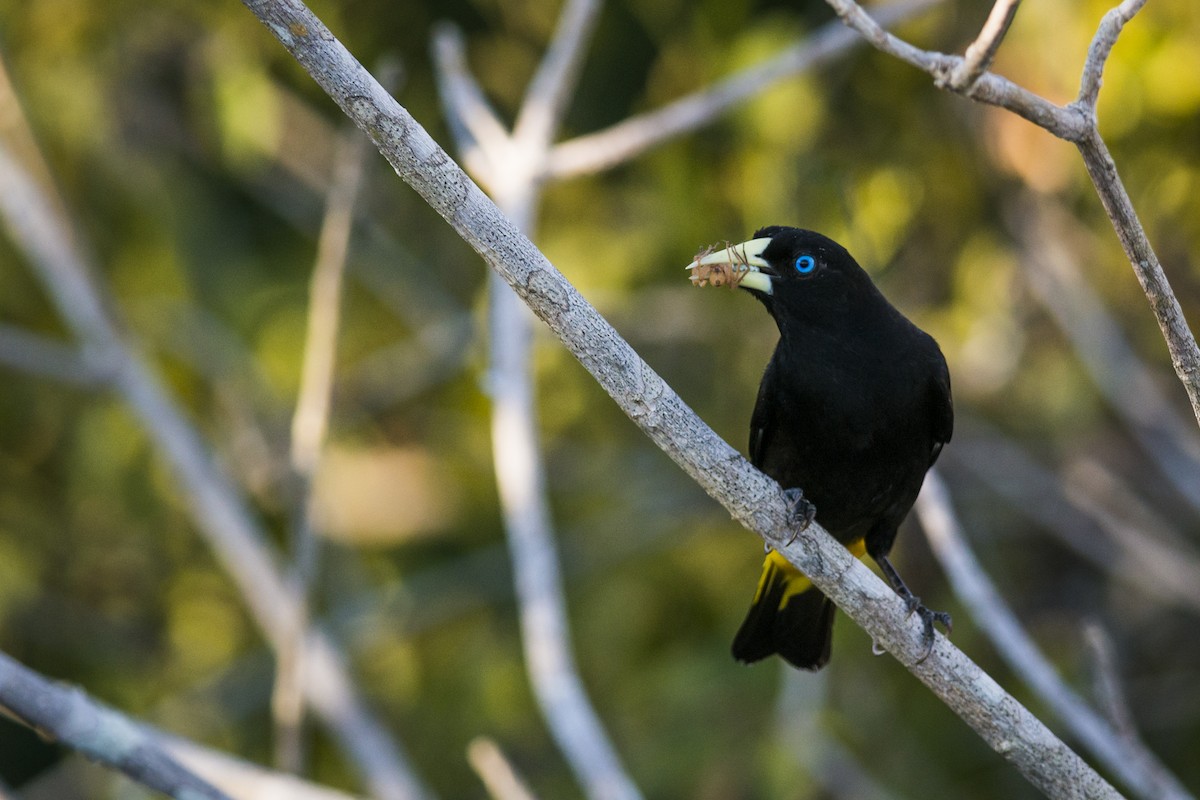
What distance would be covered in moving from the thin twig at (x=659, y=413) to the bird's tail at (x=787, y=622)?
1206 mm

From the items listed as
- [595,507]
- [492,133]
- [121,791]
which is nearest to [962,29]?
[492,133]

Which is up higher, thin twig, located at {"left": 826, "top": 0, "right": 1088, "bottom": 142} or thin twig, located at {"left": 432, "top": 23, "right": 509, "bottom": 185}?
thin twig, located at {"left": 432, "top": 23, "right": 509, "bottom": 185}

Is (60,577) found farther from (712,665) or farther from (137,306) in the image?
(712,665)

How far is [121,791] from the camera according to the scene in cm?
519

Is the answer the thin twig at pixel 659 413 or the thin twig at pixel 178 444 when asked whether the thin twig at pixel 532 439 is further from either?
the thin twig at pixel 659 413

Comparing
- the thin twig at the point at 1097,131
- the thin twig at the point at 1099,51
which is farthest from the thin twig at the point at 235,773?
the thin twig at the point at 1099,51

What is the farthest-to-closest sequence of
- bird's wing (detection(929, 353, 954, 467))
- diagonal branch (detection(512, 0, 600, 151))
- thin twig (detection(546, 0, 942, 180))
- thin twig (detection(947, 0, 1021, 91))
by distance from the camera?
1. diagonal branch (detection(512, 0, 600, 151))
2. thin twig (detection(546, 0, 942, 180))
3. bird's wing (detection(929, 353, 954, 467))
4. thin twig (detection(947, 0, 1021, 91))

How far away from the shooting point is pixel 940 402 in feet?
11.2

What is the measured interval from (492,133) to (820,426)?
65.4 inches

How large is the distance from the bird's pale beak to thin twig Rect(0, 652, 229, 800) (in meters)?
1.64

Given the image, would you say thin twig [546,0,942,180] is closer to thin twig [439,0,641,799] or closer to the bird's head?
thin twig [439,0,641,799]

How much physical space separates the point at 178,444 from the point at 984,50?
156 inches

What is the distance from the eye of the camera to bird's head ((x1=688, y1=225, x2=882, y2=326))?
3207 millimetres

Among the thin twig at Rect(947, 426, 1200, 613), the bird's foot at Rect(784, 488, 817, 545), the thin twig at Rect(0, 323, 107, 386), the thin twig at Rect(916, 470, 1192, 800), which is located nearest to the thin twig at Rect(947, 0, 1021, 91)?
the bird's foot at Rect(784, 488, 817, 545)
